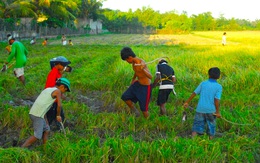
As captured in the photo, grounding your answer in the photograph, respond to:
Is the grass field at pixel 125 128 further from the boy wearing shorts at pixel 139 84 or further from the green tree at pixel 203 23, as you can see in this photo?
the green tree at pixel 203 23

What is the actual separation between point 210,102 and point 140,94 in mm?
1164

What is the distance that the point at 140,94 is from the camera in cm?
468

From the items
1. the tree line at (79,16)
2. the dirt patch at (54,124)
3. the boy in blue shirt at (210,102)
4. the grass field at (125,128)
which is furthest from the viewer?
the tree line at (79,16)

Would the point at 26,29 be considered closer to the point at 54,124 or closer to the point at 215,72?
the point at 54,124

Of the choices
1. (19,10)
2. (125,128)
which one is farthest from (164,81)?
(19,10)

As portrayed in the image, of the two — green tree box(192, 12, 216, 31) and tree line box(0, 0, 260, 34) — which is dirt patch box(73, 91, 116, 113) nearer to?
tree line box(0, 0, 260, 34)

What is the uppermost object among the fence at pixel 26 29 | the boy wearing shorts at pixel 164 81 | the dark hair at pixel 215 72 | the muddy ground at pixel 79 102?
the fence at pixel 26 29

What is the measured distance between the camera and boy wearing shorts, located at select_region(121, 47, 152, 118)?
457 cm

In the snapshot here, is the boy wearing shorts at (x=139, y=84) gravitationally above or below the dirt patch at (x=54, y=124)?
above

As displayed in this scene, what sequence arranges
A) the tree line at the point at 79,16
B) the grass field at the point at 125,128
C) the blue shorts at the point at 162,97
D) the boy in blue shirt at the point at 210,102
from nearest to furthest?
the grass field at the point at 125,128
the boy in blue shirt at the point at 210,102
the blue shorts at the point at 162,97
the tree line at the point at 79,16

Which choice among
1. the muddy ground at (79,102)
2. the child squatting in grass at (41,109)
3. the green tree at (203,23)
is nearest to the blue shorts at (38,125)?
the child squatting in grass at (41,109)

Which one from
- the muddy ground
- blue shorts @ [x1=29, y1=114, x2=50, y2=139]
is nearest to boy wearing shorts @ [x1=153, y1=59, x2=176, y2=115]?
the muddy ground

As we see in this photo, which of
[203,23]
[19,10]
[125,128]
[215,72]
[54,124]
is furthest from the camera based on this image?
[203,23]

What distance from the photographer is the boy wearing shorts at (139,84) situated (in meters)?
4.57
